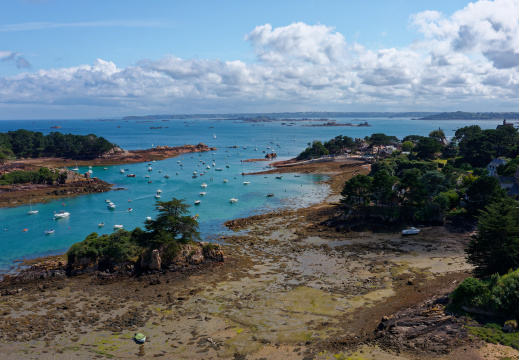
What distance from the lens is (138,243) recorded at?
3256 centimetres

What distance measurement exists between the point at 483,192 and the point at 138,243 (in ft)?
128

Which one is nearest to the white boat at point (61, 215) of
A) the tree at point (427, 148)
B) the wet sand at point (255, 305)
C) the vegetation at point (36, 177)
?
the wet sand at point (255, 305)

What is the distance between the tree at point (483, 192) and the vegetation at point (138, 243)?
32987 mm

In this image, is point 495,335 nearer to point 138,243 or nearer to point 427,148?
point 138,243

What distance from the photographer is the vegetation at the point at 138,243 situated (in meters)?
31.4

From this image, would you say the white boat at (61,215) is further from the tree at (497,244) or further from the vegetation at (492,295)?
the tree at (497,244)

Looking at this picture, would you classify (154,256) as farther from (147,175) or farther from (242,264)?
(147,175)

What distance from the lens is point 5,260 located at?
34.7 metres

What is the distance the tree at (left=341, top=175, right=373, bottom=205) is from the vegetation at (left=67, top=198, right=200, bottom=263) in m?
21.8

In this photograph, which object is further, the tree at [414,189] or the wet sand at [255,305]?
the tree at [414,189]

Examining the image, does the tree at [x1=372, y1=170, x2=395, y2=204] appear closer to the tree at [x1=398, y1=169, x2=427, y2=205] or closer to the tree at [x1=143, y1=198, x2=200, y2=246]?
the tree at [x1=398, y1=169, x2=427, y2=205]

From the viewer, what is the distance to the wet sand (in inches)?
794

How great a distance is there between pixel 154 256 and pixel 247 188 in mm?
39672

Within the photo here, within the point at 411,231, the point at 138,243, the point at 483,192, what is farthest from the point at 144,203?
the point at 483,192
